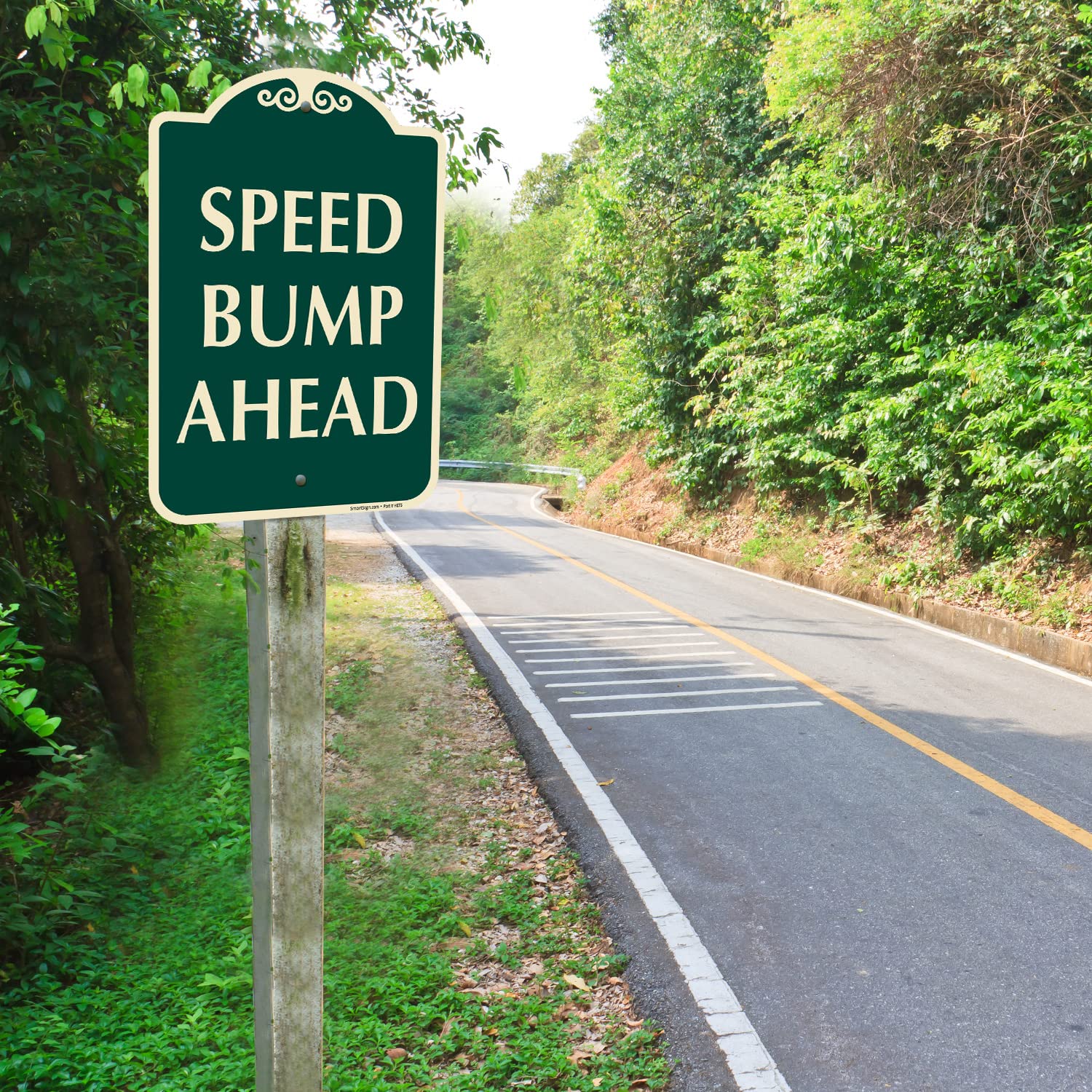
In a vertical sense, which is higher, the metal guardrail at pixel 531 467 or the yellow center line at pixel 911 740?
the metal guardrail at pixel 531 467

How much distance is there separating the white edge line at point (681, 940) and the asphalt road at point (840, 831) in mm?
25

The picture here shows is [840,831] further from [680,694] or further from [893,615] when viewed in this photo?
[893,615]

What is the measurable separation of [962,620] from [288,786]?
11.0 metres

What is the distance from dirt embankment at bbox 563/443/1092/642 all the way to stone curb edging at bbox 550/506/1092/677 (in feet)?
0.20

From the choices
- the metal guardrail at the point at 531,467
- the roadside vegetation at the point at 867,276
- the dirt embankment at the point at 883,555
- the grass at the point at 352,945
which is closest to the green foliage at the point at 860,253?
the roadside vegetation at the point at 867,276

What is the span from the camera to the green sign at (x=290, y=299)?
1.75m

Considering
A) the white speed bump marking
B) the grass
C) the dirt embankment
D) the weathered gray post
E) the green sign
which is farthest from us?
the dirt embankment

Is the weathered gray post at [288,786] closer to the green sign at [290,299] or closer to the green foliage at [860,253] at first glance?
the green sign at [290,299]

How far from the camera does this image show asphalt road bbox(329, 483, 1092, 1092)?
3688 mm

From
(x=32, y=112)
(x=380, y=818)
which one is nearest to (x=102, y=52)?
(x=32, y=112)

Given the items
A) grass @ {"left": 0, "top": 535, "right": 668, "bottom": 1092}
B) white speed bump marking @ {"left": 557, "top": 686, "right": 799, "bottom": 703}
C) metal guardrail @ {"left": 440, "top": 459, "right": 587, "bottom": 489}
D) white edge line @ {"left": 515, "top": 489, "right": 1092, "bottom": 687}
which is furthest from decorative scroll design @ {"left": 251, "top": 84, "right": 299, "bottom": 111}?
metal guardrail @ {"left": 440, "top": 459, "right": 587, "bottom": 489}

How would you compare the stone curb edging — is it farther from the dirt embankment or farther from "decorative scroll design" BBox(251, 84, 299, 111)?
"decorative scroll design" BBox(251, 84, 299, 111)

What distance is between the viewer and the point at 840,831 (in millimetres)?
5457

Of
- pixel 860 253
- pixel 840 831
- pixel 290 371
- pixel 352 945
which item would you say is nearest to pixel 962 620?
pixel 860 253
